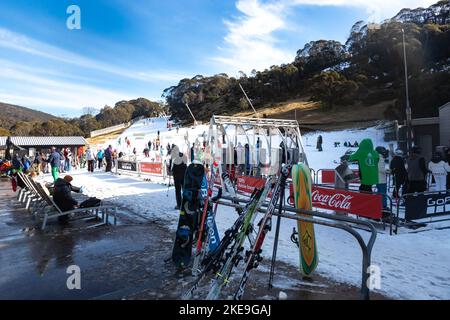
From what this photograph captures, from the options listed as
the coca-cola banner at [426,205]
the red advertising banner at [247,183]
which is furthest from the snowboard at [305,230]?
the red advertising banner at [247,183]

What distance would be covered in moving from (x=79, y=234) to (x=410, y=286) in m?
5.81

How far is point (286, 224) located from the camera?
7.76 meters

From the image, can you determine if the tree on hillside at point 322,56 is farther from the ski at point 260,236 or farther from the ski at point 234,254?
the ski at point 234,254

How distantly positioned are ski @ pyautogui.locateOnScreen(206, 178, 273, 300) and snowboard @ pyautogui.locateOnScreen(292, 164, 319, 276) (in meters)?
0.65

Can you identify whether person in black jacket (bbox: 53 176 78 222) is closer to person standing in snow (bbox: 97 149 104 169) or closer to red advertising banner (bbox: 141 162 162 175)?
red advertising banner (bbox: 141 162 162 175)

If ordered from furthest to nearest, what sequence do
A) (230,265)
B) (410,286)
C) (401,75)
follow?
(401,75) < (410,286) < (230,265)

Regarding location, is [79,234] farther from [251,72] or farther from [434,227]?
[251,72]

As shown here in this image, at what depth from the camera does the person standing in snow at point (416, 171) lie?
8.85 m

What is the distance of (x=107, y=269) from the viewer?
489 cm

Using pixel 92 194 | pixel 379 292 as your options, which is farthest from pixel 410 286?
pixel 92 194

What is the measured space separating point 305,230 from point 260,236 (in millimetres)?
983

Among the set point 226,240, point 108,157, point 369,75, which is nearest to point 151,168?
point 108,157

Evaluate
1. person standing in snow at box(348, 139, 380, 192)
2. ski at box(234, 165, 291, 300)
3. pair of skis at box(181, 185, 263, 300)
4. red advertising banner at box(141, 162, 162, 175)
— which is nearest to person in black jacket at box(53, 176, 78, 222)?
pair of skis at box(181, 185, 263, 300)

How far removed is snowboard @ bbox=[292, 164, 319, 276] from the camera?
14.9ft
